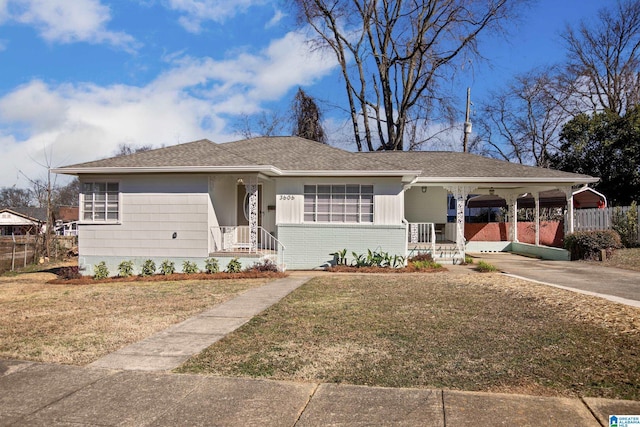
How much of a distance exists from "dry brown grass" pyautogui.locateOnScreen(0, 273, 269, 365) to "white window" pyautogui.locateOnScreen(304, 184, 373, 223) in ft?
11.8

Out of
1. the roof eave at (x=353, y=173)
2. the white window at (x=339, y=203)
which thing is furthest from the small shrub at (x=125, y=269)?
the white window at (x=339, y=203)

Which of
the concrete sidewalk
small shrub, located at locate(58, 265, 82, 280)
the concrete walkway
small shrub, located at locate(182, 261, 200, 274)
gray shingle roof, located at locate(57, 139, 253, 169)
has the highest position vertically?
gray shingle roof, located at locate(57, 139, 253, 169)

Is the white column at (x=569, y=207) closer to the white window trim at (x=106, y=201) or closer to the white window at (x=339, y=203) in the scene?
the white window at (x=339, y=203)

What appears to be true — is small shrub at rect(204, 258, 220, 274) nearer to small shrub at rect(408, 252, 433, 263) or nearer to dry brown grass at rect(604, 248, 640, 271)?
small shrub at rect(408, 252, 433, 263)

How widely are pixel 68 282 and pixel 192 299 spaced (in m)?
6.06

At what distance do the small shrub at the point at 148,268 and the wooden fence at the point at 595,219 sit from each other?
53.7 ft

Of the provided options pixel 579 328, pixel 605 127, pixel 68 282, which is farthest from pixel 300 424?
pixel 605 127

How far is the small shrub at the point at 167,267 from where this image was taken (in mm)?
14248

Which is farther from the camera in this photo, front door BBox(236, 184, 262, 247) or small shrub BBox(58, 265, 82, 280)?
front door BBox(236, 184, 262, 247)

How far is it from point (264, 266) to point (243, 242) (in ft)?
7.85

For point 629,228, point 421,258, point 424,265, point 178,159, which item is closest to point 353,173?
point 424,265

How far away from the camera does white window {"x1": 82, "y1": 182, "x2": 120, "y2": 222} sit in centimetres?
1477

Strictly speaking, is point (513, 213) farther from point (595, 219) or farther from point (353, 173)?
point (353, 173)

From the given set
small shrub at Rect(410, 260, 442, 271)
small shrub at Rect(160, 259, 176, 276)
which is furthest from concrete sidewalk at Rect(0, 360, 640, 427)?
small shrub at Rect(410, 260, 442, 271)
